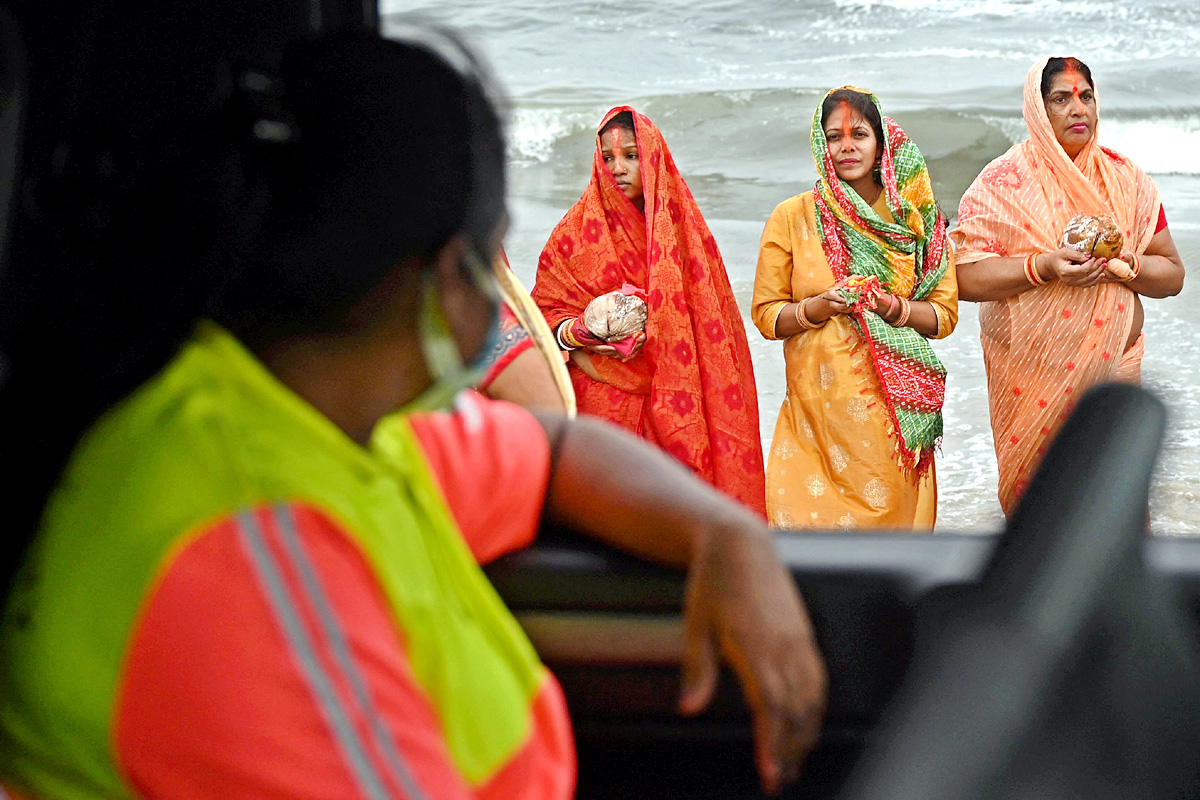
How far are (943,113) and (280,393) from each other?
1026 centimetres

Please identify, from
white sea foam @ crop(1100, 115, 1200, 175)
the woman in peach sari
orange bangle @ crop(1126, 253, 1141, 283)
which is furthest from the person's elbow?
white sea foam @ crop(1100, 115, 1200, 175)

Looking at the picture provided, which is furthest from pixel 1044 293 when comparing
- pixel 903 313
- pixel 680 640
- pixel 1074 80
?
pixel 680 640

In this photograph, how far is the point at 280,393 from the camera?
71cm

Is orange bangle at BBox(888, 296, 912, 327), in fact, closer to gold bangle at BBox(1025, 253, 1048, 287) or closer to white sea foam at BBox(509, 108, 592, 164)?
gold bangle at BBox(1025, 253, 1048, 287)

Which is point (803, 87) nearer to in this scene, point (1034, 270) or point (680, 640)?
point (1034, 270)

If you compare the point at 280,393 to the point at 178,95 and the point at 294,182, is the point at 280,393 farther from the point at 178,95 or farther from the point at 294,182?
the point at 178,95

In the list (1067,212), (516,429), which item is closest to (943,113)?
(1067,212)

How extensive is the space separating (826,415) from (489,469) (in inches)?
76.7

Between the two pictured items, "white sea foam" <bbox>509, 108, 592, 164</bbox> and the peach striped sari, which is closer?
the peach striped sari

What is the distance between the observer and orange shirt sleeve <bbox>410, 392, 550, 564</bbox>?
3.47 feet

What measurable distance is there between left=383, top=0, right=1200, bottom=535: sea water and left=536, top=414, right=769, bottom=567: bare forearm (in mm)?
4315

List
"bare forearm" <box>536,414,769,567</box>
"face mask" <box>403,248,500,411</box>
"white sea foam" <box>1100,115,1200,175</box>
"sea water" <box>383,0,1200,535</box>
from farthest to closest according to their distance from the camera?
"white sea foam" <box>1100,115,1200,175</box> < "sea water" <box>383,0,1200,535</box> < "bare forearm" <box>536,414,769,567</box> < "face mask" <box>403,248,500,411</box>

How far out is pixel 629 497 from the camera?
109cm

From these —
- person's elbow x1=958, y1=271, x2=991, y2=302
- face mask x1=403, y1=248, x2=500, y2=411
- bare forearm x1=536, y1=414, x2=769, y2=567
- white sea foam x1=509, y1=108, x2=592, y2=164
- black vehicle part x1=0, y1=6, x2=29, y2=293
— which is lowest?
white sea foam x1=509, y1=108, x2=592, y2=164
